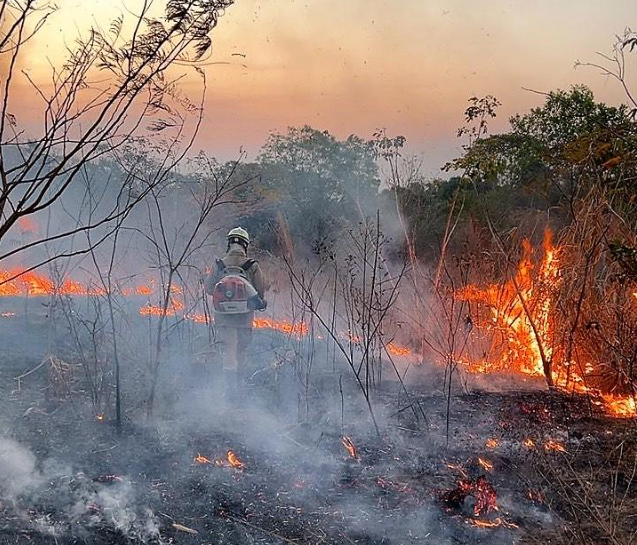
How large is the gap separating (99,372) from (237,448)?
2.49 m

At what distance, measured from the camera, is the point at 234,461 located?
4887 millimetres

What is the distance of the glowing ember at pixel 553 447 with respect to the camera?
5281 millimetres

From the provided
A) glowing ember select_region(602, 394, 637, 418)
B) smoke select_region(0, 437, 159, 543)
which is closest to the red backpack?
smoke select_region(0, 437, 159, 543)

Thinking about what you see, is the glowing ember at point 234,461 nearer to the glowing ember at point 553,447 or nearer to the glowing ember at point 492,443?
the glowing ember at point 492,443

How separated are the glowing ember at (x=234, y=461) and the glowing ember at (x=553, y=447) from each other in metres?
2.72

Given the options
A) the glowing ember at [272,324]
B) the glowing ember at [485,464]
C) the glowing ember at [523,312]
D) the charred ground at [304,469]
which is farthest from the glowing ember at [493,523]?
the glowing ember at [272,324]

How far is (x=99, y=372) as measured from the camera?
676 cm

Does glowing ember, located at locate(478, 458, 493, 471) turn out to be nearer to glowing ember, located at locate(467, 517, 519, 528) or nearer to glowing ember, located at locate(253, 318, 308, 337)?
glowing ember, located at locate(467, 517, 519, 528)

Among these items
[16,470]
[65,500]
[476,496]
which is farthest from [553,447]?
[16,470]

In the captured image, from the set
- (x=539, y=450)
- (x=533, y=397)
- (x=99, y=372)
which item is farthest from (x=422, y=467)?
(x=99, y=372)

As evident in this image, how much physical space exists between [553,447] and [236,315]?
357 centimetres

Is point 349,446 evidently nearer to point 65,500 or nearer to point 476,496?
point 476,496

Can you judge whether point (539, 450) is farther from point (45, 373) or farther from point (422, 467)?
point (45, 373)

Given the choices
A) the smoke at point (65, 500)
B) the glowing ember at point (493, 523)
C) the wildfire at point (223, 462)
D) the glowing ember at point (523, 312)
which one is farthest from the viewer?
the glowing ember at point (523, 312)
